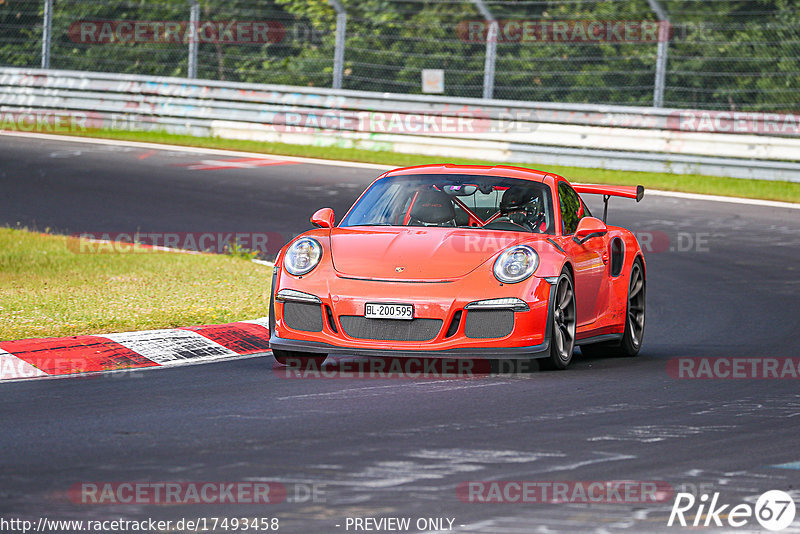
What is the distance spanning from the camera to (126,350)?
28.6 ft

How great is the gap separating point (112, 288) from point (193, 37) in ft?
43.6

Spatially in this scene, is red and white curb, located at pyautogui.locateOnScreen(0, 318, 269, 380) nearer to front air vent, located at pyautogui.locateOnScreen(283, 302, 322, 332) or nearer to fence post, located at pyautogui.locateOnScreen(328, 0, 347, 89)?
front air vent, located at pyautogui.locateOnScreen(283, 302, 322, 332)

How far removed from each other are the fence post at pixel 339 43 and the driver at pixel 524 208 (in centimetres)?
1400

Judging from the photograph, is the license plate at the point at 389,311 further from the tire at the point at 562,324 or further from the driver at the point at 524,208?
the driver at the point at 524,208

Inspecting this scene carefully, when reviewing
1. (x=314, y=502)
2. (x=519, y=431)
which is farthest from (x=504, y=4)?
(x=314, y=502)

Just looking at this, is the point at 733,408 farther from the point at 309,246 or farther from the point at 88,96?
the point at 88,96

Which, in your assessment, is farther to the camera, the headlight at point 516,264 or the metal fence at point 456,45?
the metal fence at point 456,45

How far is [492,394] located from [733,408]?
49.2 inches

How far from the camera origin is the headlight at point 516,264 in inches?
321

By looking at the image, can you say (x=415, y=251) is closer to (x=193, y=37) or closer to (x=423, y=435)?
(x=423, y=435)

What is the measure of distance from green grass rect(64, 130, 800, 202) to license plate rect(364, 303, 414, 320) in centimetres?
1215

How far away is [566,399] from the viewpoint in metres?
7.42

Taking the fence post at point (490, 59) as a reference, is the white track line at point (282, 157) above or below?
below

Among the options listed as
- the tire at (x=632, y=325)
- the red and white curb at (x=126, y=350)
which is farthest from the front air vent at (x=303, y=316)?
the tire at (x=632, y=325)
